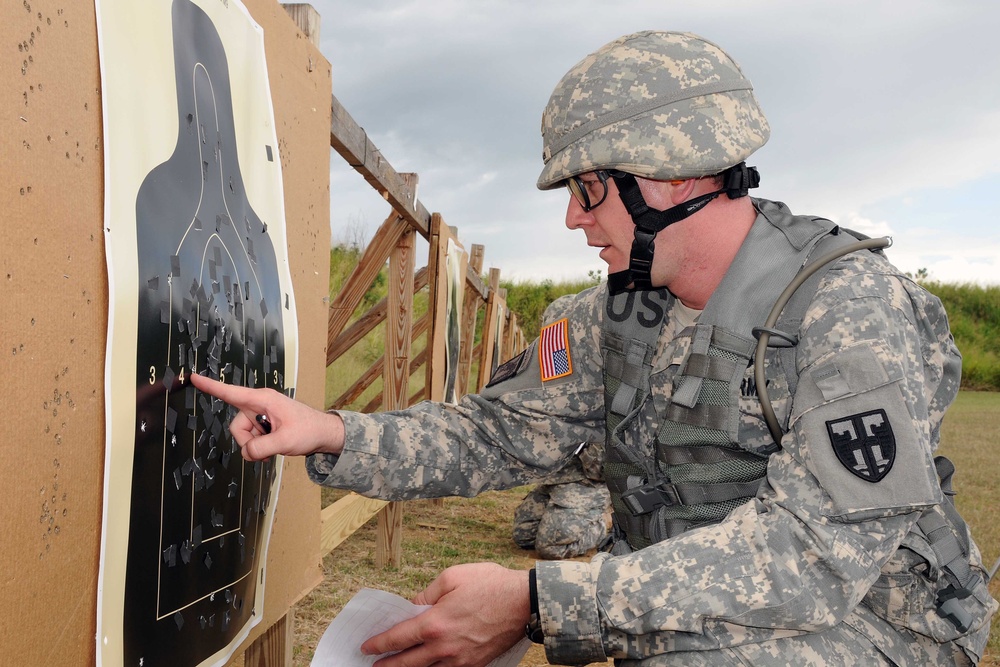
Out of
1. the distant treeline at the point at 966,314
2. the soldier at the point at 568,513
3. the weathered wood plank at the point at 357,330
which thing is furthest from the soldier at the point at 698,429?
the distant treeline at the point at 966,314

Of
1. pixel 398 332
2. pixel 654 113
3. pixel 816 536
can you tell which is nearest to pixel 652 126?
pixel 654 113

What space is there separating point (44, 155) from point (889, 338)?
1.32 meters

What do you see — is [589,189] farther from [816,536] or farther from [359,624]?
[359,624]

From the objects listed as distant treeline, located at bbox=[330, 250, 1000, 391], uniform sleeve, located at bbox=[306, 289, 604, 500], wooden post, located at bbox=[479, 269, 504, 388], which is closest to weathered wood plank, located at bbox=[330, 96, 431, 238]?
uniform sleeve, located at bbox=[306, 289, 604, 500]

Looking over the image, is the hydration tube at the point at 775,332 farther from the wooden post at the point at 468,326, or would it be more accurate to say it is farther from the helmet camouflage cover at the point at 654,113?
the wooden post at the point at 468,326

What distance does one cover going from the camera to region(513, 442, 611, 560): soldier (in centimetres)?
479

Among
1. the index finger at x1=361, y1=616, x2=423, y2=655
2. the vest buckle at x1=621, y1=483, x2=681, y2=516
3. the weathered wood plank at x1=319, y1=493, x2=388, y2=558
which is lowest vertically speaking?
the index finger at x1=361, y1=616, x2=423, y2=655

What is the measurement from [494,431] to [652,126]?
29.7 inches

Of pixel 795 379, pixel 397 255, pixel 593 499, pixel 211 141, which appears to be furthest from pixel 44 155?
pixel 593 499

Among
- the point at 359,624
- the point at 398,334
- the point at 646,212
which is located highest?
the point at 398,334

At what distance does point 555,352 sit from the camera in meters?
2.03

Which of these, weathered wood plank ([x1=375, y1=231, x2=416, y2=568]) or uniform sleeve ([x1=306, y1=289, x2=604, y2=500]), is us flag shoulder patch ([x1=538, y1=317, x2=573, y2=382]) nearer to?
uniform sleeve ([x1=306, y1=289, x2=604, y2=500])

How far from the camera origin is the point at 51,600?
1.11m

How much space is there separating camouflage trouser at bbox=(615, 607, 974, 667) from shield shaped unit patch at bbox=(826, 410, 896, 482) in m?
0.37
